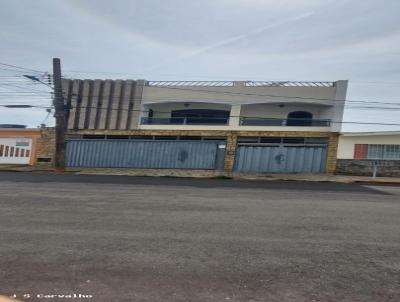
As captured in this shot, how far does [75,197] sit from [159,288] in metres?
7.71

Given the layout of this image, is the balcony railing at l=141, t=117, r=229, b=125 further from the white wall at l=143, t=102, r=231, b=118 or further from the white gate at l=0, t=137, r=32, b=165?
the white gate at l=0, t=137, r=32, b=165

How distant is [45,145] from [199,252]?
26.3 m

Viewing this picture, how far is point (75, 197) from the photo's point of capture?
34.4 feet

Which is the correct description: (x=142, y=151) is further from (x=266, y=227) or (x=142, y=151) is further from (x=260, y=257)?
(x=260, y=257)

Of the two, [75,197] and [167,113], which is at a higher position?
[167,113]

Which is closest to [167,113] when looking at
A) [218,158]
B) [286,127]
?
[218,158]

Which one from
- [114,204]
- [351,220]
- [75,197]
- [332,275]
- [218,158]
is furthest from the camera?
[218,158]

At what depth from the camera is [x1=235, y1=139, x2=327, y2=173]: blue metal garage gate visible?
24.2 meters

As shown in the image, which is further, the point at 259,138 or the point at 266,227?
the point at 259,138

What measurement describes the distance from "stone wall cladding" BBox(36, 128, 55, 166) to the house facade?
1.47 m

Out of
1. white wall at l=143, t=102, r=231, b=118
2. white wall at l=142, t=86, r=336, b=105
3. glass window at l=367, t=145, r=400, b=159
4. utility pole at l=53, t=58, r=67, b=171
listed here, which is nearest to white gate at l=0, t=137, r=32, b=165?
utility pole at l=53, t=58, r=67, b=171

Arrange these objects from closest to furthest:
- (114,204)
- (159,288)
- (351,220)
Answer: (159,288), (351,220), (114,204)

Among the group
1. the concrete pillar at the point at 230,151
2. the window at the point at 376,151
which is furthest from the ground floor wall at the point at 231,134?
the window at the point at 376,151

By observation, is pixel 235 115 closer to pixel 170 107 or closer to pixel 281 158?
pixel 281 158
